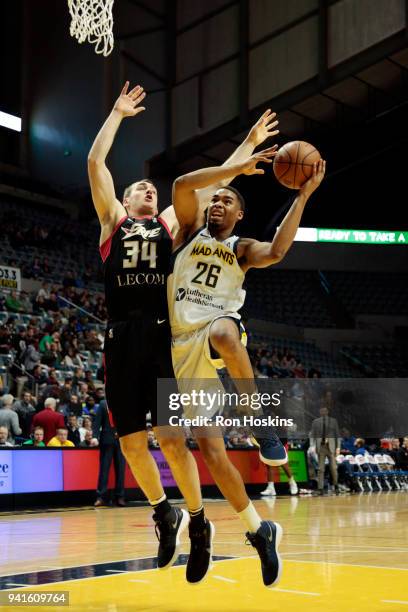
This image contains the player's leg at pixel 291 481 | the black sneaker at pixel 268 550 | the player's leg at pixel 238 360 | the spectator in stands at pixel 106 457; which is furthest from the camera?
the player's leg at pixel 291 481

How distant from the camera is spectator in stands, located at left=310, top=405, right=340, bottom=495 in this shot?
16.7 metres

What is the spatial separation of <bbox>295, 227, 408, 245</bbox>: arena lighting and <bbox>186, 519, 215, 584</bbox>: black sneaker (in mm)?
22889

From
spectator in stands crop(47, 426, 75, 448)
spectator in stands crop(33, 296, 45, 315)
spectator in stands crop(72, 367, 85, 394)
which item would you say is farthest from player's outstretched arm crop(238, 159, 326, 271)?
spectator in stands crop(33, 296, 45, 315)

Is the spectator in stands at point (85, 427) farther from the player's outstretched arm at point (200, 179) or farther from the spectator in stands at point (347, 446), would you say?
the player's outstretched arm at point (200, 179)

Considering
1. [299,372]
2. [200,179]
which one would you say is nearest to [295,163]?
[200,179]

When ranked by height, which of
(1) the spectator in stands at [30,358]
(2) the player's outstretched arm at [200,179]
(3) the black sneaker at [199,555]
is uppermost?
(1) the spectator in stands at [30,358]

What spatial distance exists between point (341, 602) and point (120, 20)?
66.9 ft

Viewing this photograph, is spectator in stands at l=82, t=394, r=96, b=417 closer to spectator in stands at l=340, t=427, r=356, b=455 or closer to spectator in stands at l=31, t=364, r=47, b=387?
spectator in stands at l=31, t=364, r=47, b=387

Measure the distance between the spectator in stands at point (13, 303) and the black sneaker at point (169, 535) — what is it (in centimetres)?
1476

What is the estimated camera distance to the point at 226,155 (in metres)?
23.5

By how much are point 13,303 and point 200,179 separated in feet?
50.2

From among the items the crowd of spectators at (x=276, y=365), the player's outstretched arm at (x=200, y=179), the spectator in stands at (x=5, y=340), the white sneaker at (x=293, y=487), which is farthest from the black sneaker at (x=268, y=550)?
the crowd of spectators at (x=276, y=365)

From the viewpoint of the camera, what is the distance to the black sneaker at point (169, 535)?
4.88 metres

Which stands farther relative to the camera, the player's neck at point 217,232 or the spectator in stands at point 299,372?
the spectator in stands at point 299,372
